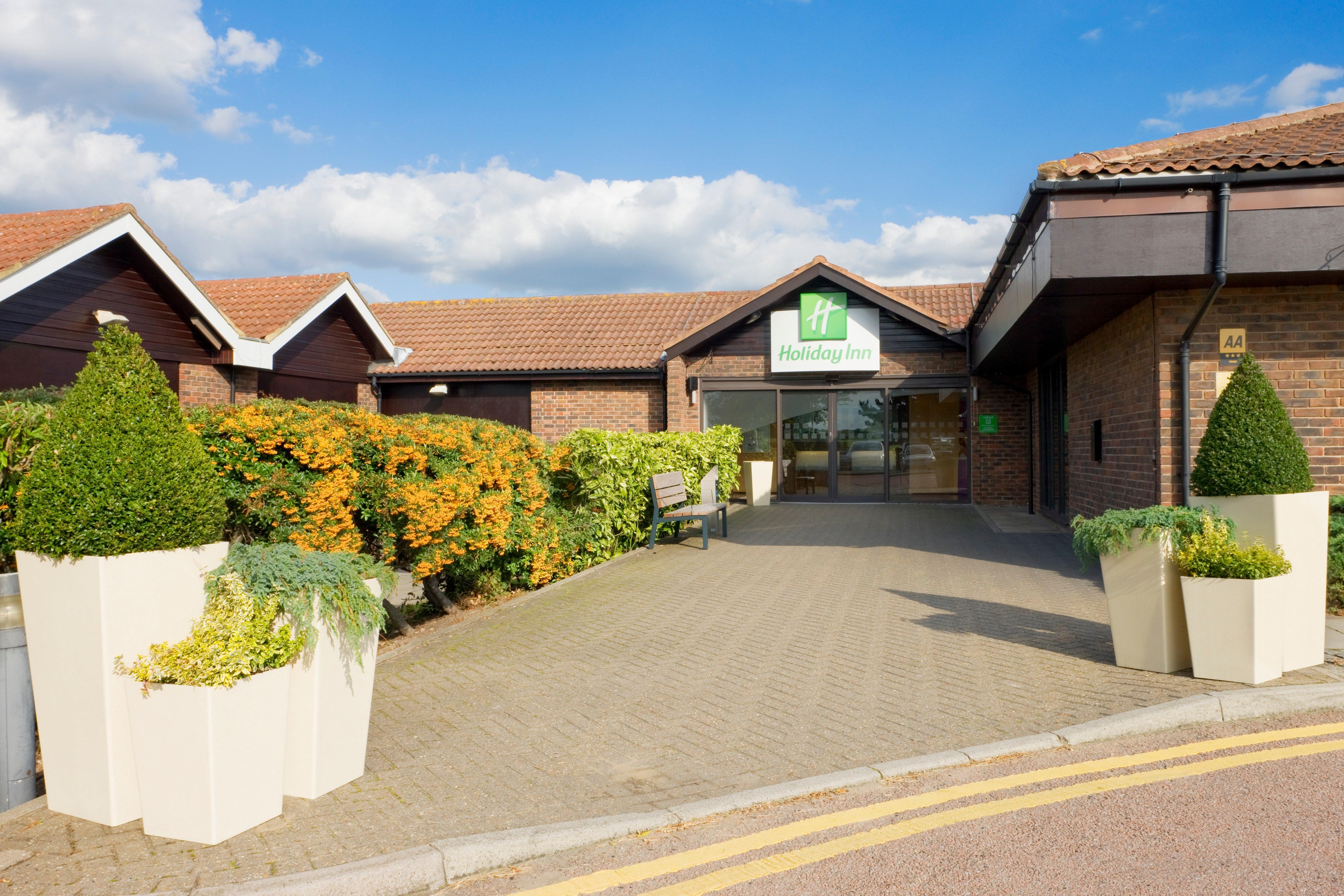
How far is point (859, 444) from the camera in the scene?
741 inches

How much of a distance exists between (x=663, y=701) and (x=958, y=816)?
1980 millimetres

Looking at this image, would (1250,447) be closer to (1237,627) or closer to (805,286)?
(1237,627)

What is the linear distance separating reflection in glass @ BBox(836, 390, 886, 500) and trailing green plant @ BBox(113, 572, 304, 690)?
52.2 ft

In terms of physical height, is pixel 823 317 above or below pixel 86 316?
above

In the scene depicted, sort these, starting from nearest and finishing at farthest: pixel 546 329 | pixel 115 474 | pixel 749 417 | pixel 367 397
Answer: pixel 115 474 → pixel 749 417 → pixel 367 397 → pixel 546 329

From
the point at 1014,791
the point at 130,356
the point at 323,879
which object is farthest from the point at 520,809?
the point at 130,356

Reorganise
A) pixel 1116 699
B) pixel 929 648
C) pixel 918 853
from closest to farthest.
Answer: pixel 918 853
pixel 1116 699
pixel 929 648

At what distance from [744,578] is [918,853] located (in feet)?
20.0

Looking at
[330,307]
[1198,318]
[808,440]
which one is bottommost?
[808,440]

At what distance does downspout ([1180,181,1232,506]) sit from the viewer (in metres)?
7.86

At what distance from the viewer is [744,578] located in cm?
948

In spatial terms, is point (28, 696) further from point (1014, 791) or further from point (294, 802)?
point (1014, 791)

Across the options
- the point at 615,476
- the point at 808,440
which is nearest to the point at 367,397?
the point at 808,440

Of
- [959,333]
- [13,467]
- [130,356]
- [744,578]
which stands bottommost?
[744,578]
